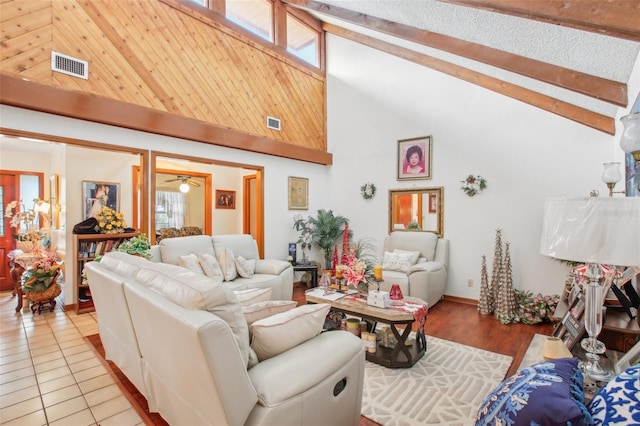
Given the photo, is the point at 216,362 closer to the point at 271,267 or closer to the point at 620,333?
the point at 620,333

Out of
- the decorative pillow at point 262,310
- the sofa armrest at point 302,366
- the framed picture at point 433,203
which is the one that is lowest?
the sofa armrest at point 302,366

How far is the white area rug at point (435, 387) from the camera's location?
6.68 feet

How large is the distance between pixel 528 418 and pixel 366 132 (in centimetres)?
545

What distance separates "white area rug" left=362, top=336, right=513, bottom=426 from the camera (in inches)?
80.2

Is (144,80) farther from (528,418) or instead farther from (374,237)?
(528,418)

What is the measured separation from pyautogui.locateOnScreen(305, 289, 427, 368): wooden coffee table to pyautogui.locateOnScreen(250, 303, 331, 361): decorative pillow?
3.43 feet

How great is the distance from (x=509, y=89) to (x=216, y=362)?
4.43 metres

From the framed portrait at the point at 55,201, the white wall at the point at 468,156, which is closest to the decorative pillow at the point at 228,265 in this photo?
the white wall at the point at 468,156

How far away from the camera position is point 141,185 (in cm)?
400

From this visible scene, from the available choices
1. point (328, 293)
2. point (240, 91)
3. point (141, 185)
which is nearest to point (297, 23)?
point (240, 91)

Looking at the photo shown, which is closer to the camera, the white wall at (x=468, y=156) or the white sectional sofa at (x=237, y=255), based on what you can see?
the white sectional sofa at (x=237, y=255)

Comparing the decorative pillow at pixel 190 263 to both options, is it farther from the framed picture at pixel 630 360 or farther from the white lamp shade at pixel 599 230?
the framed picture at pixel 630 360

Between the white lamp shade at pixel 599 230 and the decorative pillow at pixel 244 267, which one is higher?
the white lamp shade at pixel 599 230

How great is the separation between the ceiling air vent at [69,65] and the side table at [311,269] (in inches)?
147
